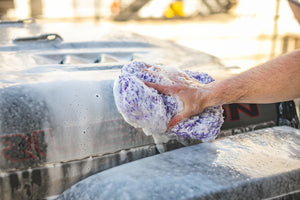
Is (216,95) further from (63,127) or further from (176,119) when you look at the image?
(63,127)

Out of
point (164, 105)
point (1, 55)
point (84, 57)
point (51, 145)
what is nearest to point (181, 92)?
point (164, 105)

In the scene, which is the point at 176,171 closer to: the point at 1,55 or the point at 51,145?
the point at 51,145

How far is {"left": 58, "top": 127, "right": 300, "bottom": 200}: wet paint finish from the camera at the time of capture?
2.72ft

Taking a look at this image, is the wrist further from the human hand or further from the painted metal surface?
the painted metal surface

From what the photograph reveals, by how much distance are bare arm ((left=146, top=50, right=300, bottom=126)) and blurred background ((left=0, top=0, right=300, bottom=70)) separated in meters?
5.72

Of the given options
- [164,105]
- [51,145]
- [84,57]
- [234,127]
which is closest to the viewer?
[51,145]

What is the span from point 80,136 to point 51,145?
81mm

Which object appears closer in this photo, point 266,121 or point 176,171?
point 176,171

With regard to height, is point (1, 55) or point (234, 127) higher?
point (1, 55)

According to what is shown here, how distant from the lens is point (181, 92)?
1011 millimetres

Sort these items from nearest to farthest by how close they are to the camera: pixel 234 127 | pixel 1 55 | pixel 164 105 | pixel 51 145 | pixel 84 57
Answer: pixel 51 145
pixel 164 105
pixel 234 127
pixel 1 55
pixel 84 57

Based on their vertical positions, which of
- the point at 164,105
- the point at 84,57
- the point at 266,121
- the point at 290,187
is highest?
the point at 84,57

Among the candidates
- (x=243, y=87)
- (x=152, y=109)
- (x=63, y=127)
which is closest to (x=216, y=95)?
(x=243, y=87)

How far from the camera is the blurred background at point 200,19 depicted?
23.1ft
